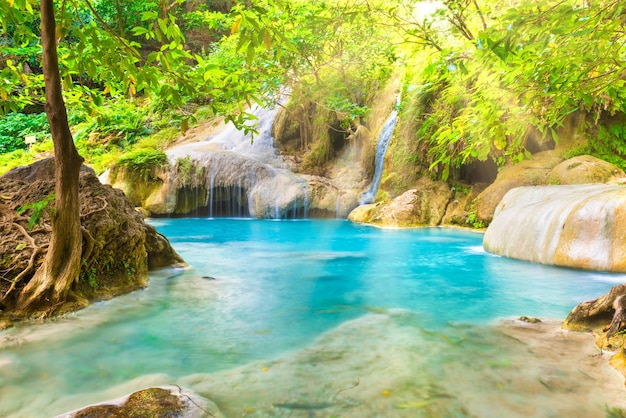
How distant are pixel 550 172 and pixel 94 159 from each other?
17.0m

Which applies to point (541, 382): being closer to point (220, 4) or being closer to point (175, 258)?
point (175, 258)

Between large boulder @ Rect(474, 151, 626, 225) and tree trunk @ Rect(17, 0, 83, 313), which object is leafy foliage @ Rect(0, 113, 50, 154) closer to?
tree trunk @ Rect(17, 0, 83, 313)

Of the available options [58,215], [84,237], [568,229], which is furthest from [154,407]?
[568,229]

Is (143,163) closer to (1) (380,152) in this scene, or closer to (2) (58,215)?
(1) (380,152)

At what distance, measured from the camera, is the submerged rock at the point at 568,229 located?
232 inches

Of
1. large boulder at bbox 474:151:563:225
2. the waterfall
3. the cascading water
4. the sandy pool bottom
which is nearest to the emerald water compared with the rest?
the sandy pool bottom

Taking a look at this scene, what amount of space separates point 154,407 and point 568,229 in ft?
20.5

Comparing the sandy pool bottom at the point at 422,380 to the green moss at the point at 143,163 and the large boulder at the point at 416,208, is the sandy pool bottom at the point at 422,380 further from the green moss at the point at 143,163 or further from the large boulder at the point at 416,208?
the green moss at the point at 143,163

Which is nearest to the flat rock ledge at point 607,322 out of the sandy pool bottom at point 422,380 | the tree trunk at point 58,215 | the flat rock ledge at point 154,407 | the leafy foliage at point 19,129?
the sandy pool bottom at point 422,380

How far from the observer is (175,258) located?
251 inches

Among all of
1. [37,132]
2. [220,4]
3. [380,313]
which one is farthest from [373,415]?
[220,4]

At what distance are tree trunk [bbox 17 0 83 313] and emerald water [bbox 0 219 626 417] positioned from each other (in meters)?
0.33

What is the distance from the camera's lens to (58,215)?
3.64 metres

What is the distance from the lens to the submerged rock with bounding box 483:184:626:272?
19.4 ft
